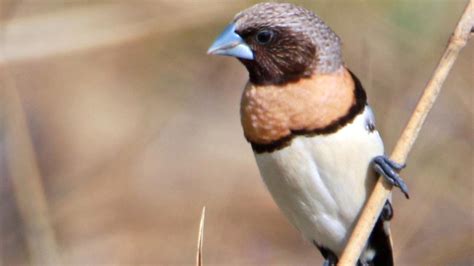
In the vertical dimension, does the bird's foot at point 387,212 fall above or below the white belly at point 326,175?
below

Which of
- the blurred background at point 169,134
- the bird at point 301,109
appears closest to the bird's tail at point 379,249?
the bird at point 301,109

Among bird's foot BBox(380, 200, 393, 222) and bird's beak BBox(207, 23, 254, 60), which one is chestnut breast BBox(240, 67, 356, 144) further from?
bird's foot BBox(380, 200, 393, 222)

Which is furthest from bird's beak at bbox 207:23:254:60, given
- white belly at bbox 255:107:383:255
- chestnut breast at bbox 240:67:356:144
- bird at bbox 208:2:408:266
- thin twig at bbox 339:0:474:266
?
thin twig at bbox 339:0:474:266

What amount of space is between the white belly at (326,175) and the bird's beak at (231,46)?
1.08 ft

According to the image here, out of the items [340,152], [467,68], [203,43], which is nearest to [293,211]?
[340,152]

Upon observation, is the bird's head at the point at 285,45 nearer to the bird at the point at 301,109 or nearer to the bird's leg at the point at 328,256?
the bird at the point at 301,109

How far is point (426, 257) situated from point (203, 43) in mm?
1787

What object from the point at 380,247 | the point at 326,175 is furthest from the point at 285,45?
the point at 380,247

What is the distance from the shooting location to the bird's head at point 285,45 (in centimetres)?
423

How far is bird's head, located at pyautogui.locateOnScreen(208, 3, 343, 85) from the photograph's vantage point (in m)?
4.23

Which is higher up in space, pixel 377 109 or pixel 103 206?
pixel 377 109

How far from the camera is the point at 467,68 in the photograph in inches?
251

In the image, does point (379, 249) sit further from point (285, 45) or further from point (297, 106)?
point (285, 45)

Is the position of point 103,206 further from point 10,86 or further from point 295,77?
point 295,77
